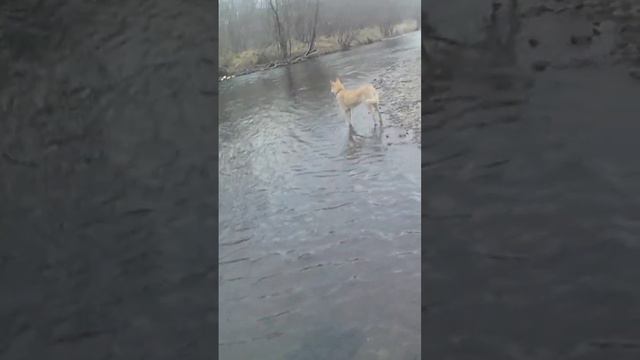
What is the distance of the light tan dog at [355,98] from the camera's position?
157 centimetres

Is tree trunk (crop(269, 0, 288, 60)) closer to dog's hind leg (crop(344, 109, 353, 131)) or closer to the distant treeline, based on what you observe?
the distant treeline

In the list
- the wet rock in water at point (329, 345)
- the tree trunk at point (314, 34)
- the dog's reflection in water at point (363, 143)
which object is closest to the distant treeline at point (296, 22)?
the tree trunk at point (314, 34)

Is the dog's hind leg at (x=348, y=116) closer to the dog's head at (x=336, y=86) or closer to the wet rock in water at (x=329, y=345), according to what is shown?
the dog's head at (x=336, y=86)

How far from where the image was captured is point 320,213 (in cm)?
158

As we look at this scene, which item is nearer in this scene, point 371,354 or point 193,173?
point 193,173

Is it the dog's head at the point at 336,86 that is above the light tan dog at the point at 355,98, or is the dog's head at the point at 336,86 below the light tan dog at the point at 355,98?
above

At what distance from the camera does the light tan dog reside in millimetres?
1568

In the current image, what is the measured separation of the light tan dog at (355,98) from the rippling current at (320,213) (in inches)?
0.7

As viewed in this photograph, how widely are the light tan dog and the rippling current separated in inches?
0.7
